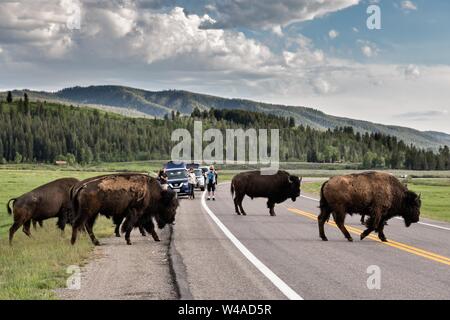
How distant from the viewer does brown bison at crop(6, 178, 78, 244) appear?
17875 mm

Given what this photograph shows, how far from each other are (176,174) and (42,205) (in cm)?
2041

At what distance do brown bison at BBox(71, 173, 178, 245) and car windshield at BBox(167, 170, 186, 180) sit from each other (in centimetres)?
2076

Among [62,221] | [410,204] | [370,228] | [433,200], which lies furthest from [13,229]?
[433,200]

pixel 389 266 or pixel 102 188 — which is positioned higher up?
pixel 102 188

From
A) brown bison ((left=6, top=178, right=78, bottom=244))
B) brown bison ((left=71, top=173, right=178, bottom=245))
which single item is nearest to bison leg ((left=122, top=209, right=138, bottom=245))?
brown bison ((left=71, top=173, right=178, bottom=245))

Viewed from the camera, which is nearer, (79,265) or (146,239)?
(79,265)

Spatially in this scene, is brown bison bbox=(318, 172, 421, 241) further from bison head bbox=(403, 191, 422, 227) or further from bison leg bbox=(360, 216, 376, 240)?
bison head bbox=(403, 191, 422, 227)

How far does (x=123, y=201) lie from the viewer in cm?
1590

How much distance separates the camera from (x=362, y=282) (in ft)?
31.8

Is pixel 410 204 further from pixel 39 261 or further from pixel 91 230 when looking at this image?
pixel 39 261
